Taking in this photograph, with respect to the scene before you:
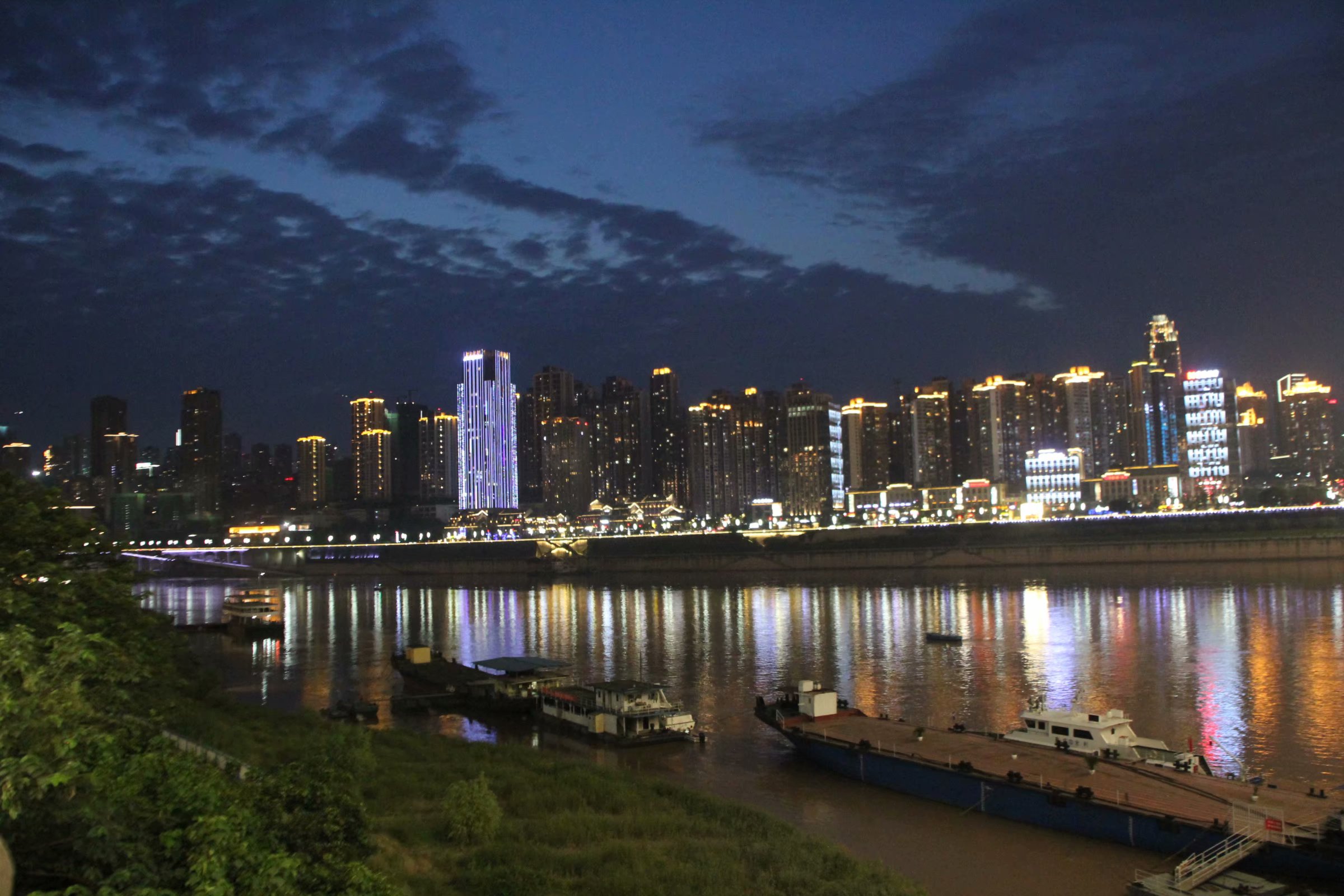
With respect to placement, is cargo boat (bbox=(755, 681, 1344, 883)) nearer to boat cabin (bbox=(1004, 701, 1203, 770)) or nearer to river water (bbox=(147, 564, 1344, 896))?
boat cabin (bbox=(1004, 701, 1203, 770))

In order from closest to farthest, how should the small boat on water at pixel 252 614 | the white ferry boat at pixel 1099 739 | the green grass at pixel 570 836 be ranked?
the green grass at pixel 570 836
the white ferry boat at pixel 1099 739
the small boat on water at pixel 252 614

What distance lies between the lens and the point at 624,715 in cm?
3042

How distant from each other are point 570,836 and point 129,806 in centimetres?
878

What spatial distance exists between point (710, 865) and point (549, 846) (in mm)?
2752

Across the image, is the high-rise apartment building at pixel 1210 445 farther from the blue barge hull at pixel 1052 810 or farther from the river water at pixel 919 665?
the blue barge hull at pixel 1052 810

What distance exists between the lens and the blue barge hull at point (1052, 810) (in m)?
17.0

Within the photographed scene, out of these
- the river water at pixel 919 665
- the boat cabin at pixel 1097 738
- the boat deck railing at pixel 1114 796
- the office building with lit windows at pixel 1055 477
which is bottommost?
the river water at pixel 919 665

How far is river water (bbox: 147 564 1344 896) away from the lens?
21.7 metres

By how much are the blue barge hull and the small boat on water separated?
48.5 m

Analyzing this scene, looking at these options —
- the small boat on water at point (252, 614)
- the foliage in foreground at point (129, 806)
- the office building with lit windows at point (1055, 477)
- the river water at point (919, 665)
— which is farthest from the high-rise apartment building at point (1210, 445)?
the foliage in foreground at point (129, 806)

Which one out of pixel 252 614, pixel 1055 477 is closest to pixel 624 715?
pixel 252 614

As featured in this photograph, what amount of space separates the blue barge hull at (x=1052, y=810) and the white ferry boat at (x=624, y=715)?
191 inches

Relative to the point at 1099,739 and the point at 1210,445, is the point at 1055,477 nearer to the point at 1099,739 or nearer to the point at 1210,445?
the point at 1210,445

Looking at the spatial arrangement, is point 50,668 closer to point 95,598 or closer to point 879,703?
point 95,598
